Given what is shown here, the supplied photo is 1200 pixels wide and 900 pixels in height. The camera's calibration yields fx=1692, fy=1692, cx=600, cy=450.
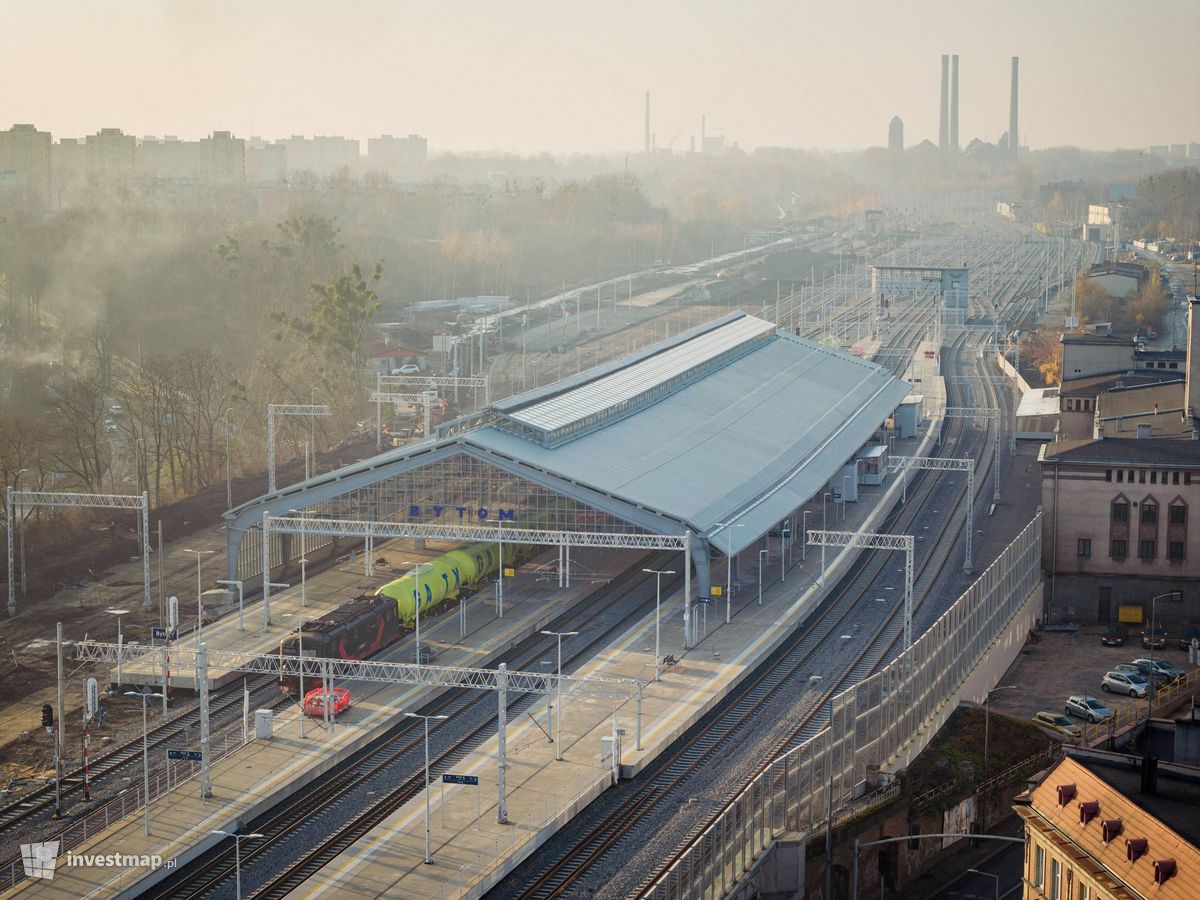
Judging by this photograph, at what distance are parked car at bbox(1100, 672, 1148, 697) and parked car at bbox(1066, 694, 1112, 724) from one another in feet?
6.43

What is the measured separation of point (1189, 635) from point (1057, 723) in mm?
11564

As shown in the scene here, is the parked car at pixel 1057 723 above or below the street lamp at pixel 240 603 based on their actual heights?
below

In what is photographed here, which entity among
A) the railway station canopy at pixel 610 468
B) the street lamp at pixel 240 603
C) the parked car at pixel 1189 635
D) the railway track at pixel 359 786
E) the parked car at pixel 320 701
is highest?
the railway station canopy at pixel 610 468

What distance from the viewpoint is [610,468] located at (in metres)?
54.8

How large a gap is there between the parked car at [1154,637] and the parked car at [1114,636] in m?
0.56

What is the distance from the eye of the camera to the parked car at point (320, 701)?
42.4 metres

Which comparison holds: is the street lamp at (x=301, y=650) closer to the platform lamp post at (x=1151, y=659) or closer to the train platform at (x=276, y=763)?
the train platform at (x=276, y=763)

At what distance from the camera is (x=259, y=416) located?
271ft

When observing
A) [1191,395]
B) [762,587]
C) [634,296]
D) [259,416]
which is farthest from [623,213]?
[762,587]

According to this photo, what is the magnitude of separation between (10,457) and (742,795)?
38.9 meters

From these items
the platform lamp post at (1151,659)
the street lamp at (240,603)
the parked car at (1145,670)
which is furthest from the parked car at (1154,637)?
the street lamp at (240,603)

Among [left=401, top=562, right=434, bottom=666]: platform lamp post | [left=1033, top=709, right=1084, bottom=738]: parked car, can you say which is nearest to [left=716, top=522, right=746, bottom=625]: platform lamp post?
[left=401, top=562, right=434, bottom=666]: platform lamp post

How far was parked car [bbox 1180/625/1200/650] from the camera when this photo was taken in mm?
53531

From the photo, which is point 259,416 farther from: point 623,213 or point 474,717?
point 623,213
